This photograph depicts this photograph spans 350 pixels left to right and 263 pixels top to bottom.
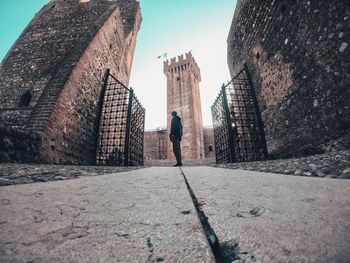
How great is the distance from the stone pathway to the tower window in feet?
17.9

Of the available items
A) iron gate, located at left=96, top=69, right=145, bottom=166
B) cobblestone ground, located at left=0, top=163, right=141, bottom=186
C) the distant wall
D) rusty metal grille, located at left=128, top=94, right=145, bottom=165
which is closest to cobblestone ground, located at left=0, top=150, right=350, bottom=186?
cobblestone ground, located at left=0, top=163, right=141, bottom=186

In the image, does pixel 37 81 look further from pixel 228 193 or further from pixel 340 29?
pixel 340 29

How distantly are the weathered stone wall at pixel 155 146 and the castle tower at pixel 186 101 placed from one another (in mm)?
649

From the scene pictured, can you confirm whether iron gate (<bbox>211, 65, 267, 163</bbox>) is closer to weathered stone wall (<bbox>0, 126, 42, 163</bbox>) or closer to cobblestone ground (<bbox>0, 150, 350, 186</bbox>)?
cobblestone ground (<bbox>0, 150, 350, 186</bbox>)

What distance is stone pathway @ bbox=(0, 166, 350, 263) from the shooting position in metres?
0.43

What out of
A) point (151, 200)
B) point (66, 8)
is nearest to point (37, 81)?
point (66, 8)

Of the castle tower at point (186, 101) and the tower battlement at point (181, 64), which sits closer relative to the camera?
the castle tower at point (186, 101)

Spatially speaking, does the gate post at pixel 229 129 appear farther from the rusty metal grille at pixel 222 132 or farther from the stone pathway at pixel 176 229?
the stone pathway at pixel 176 229

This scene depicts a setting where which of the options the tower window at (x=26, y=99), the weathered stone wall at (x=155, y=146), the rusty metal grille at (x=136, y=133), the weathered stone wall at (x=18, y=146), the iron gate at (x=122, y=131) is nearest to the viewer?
the weathered stone wall at (x=18, y=146)

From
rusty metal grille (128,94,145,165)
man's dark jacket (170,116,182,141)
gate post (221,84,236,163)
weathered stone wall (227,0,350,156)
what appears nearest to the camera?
weathered stone wall (227,0,350,156)

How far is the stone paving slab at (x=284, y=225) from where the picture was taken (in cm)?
42

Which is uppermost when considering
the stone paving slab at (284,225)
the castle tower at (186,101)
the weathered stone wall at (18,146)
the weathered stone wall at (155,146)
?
the castle tower at (186,101)

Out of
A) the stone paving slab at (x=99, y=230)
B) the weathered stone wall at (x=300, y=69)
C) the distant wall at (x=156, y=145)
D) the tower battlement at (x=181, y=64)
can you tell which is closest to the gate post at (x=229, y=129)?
the weathered stone wall at (x=300, y=69)

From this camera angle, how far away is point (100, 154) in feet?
20.5
